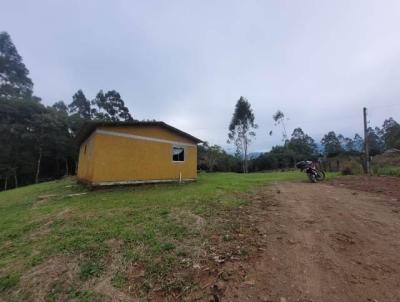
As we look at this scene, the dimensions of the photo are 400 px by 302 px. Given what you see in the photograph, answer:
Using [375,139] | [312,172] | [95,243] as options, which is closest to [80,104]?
[312,172]

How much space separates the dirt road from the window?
27.9 ft

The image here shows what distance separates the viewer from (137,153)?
12516mm

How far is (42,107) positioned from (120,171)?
887 inches

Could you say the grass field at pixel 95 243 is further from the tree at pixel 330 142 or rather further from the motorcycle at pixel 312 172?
the tree at pixel 330 142

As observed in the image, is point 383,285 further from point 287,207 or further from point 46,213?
point 46,213

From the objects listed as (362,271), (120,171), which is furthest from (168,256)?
(120,171)

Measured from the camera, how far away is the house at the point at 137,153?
37.8 ft

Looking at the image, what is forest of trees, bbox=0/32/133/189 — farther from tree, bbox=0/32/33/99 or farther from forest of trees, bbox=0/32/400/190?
tree, bbox=0/32/33/99

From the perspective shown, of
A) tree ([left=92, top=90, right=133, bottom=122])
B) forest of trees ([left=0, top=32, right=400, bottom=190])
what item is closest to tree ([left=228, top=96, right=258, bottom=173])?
forest of trees ([left=0, top=32, right=400, bottom=190])

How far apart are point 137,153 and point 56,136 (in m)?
19.8

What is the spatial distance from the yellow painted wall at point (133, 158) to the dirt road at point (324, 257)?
788cm

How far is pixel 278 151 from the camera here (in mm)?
37375

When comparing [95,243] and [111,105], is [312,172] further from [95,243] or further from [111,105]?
[111,105]

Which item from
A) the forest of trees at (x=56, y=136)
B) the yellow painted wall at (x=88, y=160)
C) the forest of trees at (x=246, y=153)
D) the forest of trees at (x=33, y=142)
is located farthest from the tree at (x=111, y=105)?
the yellow painted wall at (x=88, y=160)
